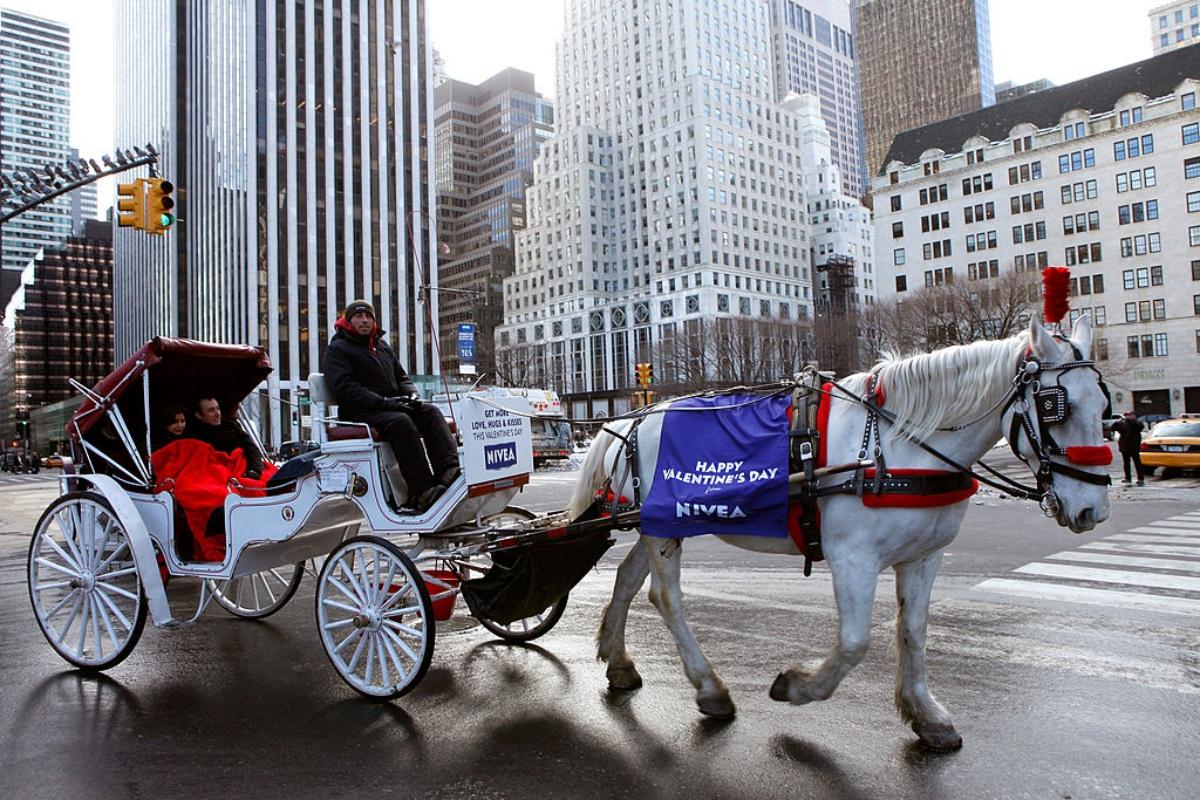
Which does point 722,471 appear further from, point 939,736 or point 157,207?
point 157,207

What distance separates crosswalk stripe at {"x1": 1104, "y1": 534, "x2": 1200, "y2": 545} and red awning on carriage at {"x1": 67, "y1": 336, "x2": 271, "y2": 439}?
35.7ft

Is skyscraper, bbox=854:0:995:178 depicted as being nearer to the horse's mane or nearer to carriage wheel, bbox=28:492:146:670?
the horse's mane

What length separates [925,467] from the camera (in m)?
4.00

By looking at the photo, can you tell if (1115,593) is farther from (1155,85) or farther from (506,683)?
(1155,85)

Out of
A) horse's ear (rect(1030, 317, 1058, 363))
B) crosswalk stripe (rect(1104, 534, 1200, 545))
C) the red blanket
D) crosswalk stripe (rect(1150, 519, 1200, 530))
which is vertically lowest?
crosswalk stripe (rect(1150, 519, 1200, 530))

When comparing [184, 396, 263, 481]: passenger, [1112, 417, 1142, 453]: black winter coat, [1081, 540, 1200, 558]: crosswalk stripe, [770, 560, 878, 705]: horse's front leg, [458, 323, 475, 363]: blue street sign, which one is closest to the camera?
[770, 560, 878, 705]: horse's front leg

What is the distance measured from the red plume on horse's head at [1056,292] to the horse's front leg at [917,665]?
1.33 meters

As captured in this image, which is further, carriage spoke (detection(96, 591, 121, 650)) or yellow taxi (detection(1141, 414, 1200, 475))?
yellow taxi (detection(1141, 414, 1200, 475))

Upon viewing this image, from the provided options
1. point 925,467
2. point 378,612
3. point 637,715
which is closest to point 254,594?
point 378,612

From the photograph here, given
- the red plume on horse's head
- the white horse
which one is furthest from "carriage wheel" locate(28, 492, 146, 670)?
the red plume on horse's head

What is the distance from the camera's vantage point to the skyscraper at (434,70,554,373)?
13888 cm

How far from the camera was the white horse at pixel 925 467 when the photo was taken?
3.80 m

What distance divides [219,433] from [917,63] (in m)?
202

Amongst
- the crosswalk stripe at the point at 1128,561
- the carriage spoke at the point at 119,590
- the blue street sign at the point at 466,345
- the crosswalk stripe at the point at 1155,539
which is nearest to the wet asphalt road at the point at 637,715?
the carriage spoke at the point at 119,590
